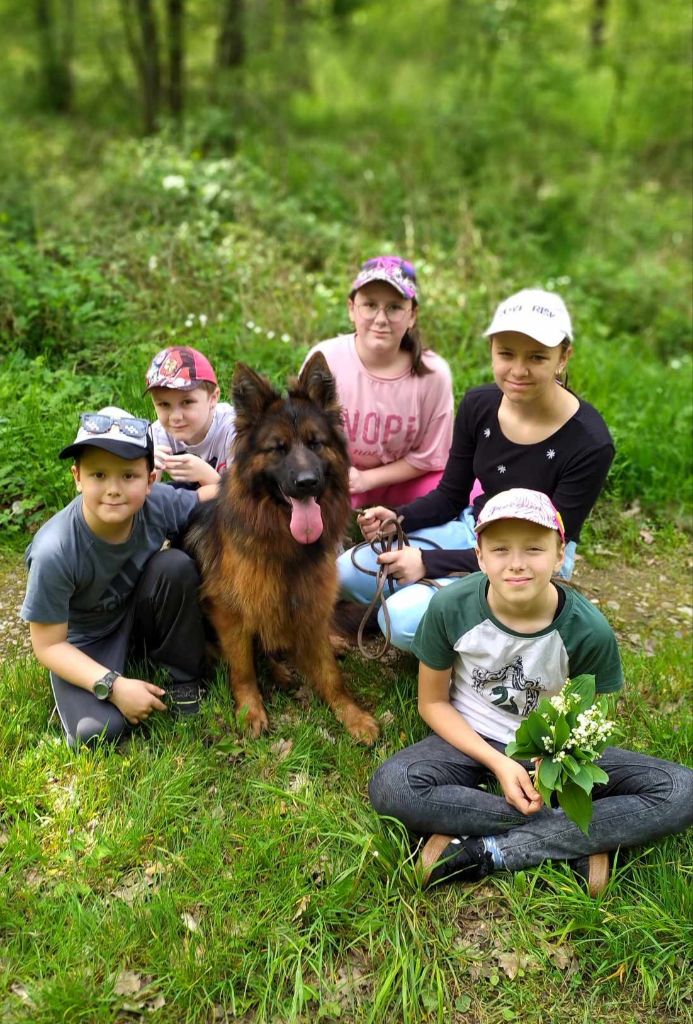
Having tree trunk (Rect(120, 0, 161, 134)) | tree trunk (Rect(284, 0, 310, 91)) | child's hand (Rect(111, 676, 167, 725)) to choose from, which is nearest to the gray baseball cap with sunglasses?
child's hand (Rect(111, 676, 167, 725))

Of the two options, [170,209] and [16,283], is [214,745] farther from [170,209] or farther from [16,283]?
[170,209]

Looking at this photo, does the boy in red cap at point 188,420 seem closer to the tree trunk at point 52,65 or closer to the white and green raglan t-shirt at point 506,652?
the white and green raglan t-shirt at point 506,652

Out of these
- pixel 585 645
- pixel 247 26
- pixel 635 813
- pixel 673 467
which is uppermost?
pixel 247 26

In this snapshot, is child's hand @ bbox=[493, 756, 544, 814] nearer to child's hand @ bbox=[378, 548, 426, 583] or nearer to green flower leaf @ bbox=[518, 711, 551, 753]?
green flower leaf @ bbox=[518, 711, 551, 753]

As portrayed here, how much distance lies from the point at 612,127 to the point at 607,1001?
11314 mm

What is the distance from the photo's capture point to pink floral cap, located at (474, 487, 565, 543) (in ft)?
8.07

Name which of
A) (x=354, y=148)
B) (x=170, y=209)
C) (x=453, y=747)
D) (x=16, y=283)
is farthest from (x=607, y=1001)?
(x=354, y=148)

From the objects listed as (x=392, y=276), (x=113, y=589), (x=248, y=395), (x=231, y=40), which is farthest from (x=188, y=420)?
(x=231, y=40)

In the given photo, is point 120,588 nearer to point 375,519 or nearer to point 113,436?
point 113,436

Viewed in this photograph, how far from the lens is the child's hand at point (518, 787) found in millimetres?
2629

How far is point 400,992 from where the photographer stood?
2.44m

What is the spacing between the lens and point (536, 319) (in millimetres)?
2959

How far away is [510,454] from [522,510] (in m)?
0.90

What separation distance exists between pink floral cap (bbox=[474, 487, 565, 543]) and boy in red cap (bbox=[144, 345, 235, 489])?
4.43ft
